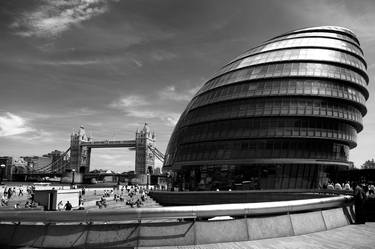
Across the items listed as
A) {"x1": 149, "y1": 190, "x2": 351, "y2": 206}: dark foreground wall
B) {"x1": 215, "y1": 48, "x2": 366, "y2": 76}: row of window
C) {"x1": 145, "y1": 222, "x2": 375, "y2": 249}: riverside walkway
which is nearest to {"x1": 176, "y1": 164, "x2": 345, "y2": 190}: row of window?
{"x1": 149, "y1": 190, "x2": 351, "y2": 206}: dark foreground wall

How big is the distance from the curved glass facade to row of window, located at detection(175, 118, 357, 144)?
0.16m

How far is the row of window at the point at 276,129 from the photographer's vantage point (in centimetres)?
6075

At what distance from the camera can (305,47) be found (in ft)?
225

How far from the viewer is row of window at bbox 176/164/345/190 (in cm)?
5997

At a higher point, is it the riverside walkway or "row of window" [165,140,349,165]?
"row of window" [165,140,349,165]

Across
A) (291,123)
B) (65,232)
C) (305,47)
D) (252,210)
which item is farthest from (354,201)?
(305,47)

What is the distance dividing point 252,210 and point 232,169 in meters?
52.5

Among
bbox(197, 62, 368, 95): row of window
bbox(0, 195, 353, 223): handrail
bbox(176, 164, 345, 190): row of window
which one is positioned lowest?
bbox(0, 195, 353, 223): handrail

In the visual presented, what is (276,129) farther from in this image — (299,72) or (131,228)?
(131,228)

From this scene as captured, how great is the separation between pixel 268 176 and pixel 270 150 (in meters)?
4.21

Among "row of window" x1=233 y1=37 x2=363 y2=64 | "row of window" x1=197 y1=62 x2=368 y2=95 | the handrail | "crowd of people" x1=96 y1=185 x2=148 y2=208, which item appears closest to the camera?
the handrail

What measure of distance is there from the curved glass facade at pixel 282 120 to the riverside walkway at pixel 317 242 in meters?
48.2

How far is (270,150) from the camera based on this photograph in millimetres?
61156

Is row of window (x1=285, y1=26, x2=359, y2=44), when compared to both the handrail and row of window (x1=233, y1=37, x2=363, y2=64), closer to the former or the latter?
row of window (x1=233, y1=37, x2=363, y2=64)
